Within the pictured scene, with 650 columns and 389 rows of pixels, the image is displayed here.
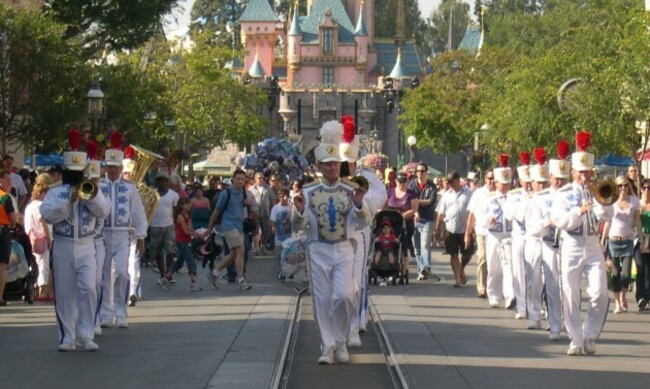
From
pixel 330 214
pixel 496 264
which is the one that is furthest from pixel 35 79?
pixel 330 214

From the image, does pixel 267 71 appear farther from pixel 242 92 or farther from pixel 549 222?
pixel 549 222

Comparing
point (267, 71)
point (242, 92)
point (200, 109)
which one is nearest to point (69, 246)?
point (200, 109)

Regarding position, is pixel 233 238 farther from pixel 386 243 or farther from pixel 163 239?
pixel 386 243

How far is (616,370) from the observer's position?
15.0 metres

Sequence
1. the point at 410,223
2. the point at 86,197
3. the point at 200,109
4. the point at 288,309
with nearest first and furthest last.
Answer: the point at 86,197
the point at 288,309
the point at 410,223
the point at 200,109

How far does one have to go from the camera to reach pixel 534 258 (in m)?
19.0

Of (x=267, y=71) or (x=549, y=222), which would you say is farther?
(x=267, y=71)

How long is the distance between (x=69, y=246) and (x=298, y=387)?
12.4 ft

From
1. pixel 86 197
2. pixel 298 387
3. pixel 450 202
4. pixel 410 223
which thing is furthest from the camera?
pixel 410 223

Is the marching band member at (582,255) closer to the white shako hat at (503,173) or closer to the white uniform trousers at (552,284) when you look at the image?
the white uniform trousers at (552,284)

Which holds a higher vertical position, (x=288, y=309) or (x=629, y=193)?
(x=629, y=193)

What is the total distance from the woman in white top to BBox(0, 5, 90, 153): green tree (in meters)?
17.5

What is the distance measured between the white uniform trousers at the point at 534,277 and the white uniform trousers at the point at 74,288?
510 centimetres

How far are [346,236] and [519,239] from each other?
534 centimetres
